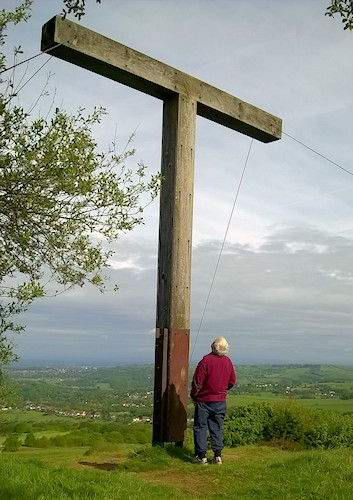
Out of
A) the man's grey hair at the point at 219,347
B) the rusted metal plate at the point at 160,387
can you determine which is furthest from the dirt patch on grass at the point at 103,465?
the man's grey hair at the point at 219,347

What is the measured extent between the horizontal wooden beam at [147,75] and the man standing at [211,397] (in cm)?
454

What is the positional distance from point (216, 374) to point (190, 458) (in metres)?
1.38

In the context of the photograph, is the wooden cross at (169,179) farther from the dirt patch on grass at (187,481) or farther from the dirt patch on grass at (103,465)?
the dirt patch on grass at (187,481)

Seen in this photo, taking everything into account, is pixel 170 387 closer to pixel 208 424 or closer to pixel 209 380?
pixel 209 380

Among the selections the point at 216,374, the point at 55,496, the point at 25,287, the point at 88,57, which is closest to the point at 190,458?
the point at 216,374

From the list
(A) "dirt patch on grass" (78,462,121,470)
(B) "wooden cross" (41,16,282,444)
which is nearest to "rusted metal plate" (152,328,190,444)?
(B) "wooden cross" (41,16,282,444)

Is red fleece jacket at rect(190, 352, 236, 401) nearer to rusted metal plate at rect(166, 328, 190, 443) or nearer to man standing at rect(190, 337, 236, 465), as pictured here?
man standing at rect(190, 337, 236, 465)

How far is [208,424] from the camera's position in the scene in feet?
30.9

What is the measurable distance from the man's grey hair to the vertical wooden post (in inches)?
17.8

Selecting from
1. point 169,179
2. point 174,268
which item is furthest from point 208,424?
point 169,179

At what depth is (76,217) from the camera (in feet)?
27.6

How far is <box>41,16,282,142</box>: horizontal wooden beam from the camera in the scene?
28.7 feet

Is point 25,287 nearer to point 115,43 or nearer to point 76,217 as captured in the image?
point 76,217

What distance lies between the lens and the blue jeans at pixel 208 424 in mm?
9148
